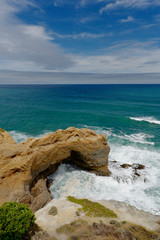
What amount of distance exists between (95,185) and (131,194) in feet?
19.9

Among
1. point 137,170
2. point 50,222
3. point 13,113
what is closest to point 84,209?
point 50,222

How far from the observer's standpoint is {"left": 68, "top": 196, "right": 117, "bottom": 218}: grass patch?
53.5 feet

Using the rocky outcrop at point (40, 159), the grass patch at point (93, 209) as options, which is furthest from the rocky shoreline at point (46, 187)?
the grass patch at point (93, 209)

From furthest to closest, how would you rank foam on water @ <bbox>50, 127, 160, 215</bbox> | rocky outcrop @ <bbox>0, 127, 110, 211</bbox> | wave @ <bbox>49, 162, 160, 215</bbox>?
foam on water @ <bbox>50, 127, 160, 215</bbox> → wave @ <bbox>49, 162, 160, 215</bbox> → rocky outcrop @ <bbox>0, 127, 110, 211</bbox>

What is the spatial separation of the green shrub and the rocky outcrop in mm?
4610

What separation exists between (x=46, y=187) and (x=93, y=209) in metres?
8.88

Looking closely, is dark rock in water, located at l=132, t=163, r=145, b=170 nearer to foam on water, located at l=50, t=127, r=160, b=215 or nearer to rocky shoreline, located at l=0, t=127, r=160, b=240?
rocky shoreline, located at l=0, t=127, r=160, b=240

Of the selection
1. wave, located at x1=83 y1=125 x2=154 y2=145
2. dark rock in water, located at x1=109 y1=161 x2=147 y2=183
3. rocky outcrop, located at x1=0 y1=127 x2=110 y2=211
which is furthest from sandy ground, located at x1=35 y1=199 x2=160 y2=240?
wave, located at x1=83 y1=125 x2=154 y2=145

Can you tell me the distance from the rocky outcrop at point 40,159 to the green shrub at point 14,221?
461 centimetres

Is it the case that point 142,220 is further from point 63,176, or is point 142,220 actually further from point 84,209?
point 63,176

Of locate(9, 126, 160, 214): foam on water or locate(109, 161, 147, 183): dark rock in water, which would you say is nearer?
locate(9, 126, 160, 214): foam on water

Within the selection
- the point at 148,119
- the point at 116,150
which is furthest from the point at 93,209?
the point at 148,119

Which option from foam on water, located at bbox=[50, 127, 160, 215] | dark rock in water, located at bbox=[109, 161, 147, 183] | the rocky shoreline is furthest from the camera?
dark rock in water, located at bbox=[109, 161, 147, 183]

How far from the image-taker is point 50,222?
14602 millimetres
